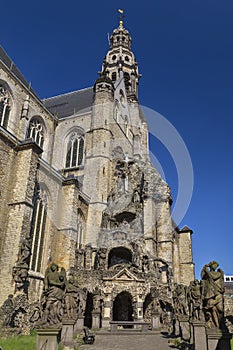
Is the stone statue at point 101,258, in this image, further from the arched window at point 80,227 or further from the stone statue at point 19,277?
the stone statue at point 19,277

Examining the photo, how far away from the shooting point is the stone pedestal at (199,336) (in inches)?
344

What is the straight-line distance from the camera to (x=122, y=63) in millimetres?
41062

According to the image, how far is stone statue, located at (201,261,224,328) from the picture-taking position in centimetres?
724

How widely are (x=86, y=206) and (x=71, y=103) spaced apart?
1465 cm

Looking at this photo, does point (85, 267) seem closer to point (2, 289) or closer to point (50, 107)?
point (2, 289)

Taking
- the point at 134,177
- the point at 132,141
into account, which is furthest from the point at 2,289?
the point at 132,141

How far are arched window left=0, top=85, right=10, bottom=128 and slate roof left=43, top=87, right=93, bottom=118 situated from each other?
26.0 ft

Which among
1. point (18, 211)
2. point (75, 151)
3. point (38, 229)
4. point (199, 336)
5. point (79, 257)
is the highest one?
point (75, 151)

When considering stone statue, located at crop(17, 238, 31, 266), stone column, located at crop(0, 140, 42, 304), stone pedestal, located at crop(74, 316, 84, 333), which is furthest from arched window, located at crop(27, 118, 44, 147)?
stone pedestal, located at crop(74, 316, 84, 333)

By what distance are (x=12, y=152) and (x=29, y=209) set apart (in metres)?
3.41

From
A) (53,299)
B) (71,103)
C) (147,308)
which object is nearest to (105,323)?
(147,308)

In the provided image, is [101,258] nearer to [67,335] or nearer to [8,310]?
[8,310]

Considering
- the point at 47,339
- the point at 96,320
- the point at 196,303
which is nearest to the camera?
the point at 47,339

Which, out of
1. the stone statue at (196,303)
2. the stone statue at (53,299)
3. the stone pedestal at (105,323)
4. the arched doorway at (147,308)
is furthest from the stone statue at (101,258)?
the stone statue at (53,299)
